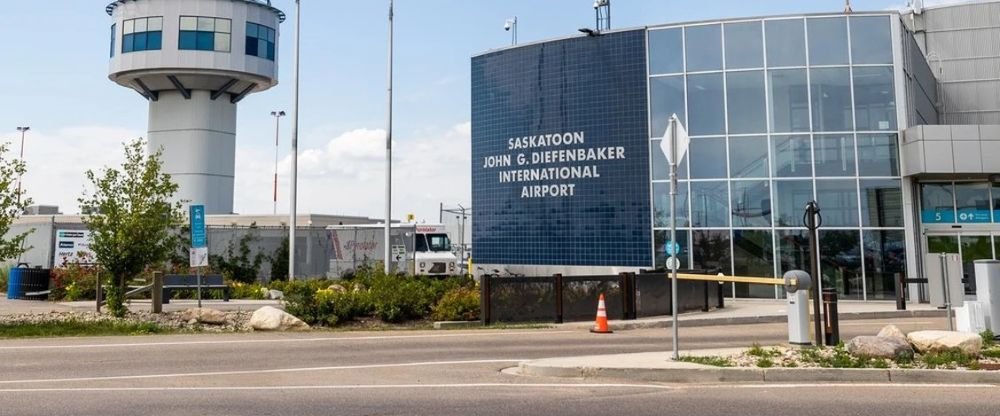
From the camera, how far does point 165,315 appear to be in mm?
18578

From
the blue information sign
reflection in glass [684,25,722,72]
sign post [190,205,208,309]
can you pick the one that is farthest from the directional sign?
reflection in glass [684,25,722,72]

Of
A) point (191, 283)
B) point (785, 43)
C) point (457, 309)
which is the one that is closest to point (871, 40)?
point (785, 43)

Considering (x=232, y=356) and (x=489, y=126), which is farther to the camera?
(x=489, y=126)

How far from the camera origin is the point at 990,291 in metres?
12.2

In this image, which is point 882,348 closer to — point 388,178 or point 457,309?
point 457,309

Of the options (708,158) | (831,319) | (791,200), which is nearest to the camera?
(831,319)

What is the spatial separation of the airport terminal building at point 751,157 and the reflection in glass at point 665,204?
0.16ft

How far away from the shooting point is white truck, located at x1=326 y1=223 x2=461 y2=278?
32.8 meters

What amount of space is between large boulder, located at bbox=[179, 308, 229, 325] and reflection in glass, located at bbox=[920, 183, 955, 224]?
22001 mm

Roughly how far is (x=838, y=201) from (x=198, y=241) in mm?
20151

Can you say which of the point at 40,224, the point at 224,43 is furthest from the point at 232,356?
the point at 224,43

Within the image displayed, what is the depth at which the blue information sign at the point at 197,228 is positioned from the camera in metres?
21.4

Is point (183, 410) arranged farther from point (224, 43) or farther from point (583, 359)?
point (224, 43)

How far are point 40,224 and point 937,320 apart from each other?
34.2 meters
